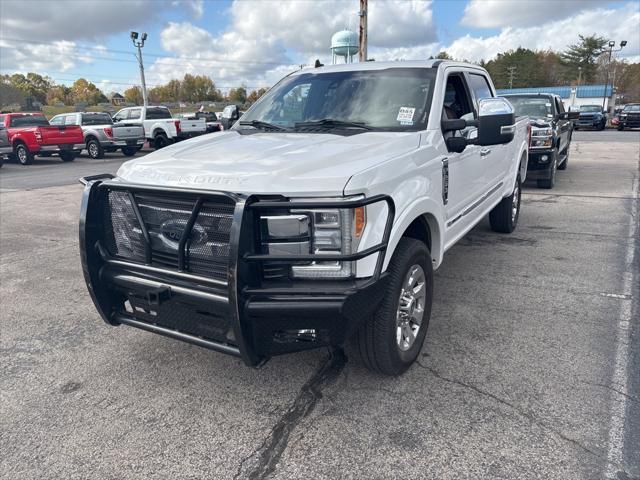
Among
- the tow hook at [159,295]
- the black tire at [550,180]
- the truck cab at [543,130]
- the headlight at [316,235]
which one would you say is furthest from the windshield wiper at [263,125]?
the black tire at [550,180]

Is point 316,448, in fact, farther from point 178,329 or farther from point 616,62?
point 616,62

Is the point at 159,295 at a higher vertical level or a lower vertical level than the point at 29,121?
lower

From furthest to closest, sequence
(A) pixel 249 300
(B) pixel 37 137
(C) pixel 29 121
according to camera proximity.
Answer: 1. (C) pixel 29 121
2. (B) pixel 37 137
3. (A) pixel 249 300

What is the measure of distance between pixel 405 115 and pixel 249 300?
6.46ft

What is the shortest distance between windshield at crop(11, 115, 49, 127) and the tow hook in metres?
19.1

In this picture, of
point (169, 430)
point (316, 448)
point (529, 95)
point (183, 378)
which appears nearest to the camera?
point (316, 448)

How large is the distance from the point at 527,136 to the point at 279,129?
467cm

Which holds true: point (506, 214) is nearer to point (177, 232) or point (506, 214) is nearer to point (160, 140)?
point (177, 232)

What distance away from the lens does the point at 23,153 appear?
18828 millimetres

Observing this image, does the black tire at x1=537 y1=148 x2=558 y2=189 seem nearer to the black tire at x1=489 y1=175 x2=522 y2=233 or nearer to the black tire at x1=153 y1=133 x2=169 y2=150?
the black tire at x1=489 y1=175 x2=522 y2=233

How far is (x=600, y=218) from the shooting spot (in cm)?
773

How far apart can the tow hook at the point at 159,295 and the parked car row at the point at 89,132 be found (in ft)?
58.5

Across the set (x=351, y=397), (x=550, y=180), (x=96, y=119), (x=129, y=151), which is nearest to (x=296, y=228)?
(x=351, y=397)

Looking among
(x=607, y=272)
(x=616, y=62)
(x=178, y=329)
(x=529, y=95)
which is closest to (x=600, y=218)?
(x=607, y=272)
